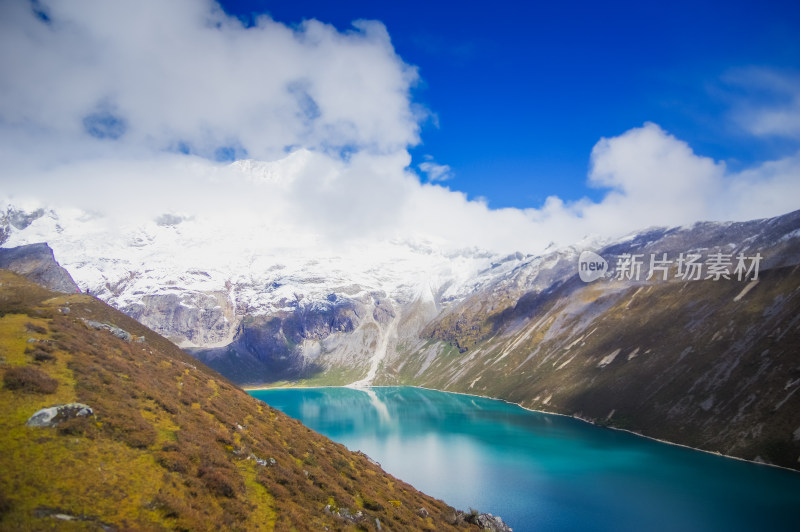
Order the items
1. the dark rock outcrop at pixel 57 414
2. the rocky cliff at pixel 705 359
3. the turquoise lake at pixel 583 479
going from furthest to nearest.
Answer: the rocky cliff at pixel 705 359, the turquoise lake at pixel 583 479, the dark rock outcrop at pixel 57 414

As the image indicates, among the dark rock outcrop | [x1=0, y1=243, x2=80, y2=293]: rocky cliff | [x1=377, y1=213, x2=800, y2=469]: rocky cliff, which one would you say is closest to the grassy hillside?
the dark rock outcrop

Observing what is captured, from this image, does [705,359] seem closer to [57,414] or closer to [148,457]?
[148,457]

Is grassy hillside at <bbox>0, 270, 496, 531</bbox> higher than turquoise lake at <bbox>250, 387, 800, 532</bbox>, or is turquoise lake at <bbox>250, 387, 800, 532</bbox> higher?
grassy hillside at <bbox>0, 270, 496, 531</bbox>

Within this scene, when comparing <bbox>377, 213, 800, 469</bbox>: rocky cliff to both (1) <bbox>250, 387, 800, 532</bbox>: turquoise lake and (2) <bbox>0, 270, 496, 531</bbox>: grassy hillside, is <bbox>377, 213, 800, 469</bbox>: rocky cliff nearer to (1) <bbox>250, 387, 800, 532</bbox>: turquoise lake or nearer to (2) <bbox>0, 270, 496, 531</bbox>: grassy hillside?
(1) <bbox>250, 387, 800, 532</bbox>: turquoise lake

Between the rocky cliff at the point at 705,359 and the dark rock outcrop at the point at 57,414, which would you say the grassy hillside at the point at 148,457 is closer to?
the dark rock outcrop at the point at 57,414

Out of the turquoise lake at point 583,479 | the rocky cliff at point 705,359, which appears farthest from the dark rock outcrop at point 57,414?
the rocky cliff at point 705,359

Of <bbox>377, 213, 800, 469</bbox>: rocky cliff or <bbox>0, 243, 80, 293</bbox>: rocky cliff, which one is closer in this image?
<bbox>377, 213, 800, 469</bbox>: rocky cliff
